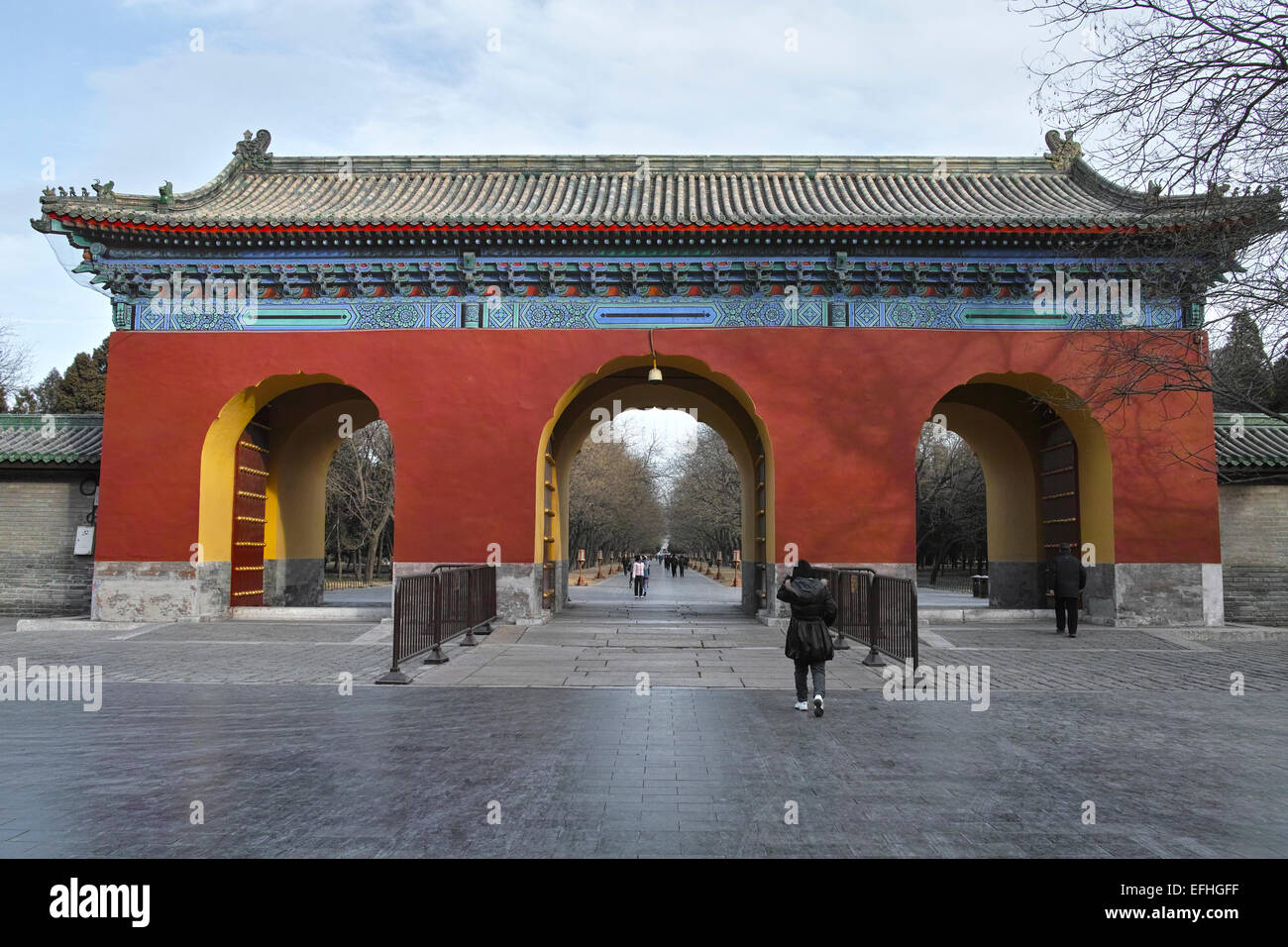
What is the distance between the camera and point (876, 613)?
10.5 m

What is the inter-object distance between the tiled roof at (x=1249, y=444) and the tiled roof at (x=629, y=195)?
401 cm

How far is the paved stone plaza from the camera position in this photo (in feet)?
14.0

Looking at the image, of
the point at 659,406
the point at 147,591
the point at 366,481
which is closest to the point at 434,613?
the point at 147,591

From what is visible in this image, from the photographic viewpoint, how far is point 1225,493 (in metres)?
14.7

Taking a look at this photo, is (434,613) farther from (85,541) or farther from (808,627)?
(85,541)

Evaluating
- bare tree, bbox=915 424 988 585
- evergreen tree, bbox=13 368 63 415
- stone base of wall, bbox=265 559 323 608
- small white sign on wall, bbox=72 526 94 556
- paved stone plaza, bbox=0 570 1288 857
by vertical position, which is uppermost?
evergreen tree, bbox=13 368 63 415

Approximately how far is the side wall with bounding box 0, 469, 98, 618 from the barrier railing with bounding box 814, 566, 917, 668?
12.4 metres

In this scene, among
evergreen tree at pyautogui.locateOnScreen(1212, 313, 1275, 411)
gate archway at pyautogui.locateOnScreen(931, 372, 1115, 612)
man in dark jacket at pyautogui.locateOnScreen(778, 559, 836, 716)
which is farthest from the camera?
gate archway at pyautogui.locateOnScreen(931, 372, 1115, 612)

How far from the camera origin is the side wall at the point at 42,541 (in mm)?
15195

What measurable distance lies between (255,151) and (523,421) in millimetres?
8195

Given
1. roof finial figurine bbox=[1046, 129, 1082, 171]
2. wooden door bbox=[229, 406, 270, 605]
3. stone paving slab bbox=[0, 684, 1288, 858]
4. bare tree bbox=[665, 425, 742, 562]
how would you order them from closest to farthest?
1. stone paving slab bbox=[0, 684, 1288, 858]
2. wooden door bbox=[229, 406, 270, 605]
3. roof finial figurine bbox=[1046, 129, 1082, 171]
4. bare tree bbox=[665, 425, 742, 562]

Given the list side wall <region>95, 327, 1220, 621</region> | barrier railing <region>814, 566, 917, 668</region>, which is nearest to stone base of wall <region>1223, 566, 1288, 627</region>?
side wall <region>95, 327, 1220, 621</region>

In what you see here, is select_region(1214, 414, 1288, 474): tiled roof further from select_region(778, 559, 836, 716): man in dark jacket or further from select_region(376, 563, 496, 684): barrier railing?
select_region(376, 563, 496, 684): barrier railing

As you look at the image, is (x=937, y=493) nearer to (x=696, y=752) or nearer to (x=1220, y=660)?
(x=1220, y=660)
